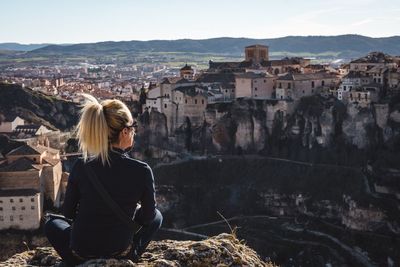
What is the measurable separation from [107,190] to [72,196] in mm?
364

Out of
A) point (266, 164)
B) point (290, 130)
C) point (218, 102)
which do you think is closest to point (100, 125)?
point (266, 164)

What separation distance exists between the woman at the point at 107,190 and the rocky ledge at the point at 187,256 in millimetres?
146

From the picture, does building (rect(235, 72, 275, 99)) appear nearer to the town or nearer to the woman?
the town

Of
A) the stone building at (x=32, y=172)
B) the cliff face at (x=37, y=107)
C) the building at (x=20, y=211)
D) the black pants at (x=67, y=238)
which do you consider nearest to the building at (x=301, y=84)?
the stone building at (x=32, y=172)

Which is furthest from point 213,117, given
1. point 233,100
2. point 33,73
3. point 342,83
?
point 33,73

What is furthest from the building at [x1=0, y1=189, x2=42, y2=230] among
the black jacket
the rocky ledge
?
the black jacket

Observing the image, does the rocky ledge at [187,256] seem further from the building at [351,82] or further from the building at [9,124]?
the building at [9,124]

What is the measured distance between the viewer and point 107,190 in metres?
4.69

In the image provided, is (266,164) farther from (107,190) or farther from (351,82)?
(107,190)

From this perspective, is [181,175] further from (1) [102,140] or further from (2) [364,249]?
(1) [102,140]

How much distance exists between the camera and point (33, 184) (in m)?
30.5

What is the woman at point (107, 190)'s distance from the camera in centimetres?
459

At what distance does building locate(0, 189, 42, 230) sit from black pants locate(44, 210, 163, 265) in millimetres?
25770

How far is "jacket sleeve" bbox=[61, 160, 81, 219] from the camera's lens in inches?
189
